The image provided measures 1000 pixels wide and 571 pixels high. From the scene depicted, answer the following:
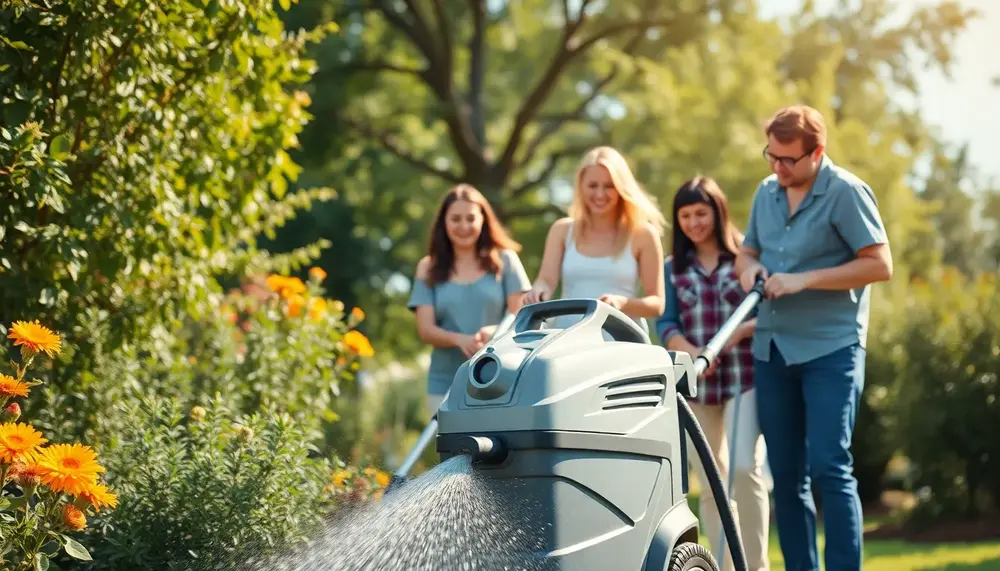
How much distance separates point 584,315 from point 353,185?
15.6 metres

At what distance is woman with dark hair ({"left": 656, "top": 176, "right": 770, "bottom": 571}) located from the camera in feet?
14.8

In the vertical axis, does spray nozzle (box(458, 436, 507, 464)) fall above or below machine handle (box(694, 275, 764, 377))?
below

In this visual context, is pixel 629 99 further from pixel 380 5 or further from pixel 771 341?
pixel 771 341

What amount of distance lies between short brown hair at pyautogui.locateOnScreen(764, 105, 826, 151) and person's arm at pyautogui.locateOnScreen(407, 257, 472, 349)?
171cm

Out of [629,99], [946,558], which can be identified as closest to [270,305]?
[946,558]

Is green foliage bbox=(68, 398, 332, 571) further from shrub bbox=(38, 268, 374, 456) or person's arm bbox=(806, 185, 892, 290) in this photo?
person's arm bbox=(806, 185, 892, 290)

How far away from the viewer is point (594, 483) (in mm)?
2816

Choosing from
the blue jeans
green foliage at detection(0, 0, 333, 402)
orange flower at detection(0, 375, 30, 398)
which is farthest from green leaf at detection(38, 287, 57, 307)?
the blue jeans

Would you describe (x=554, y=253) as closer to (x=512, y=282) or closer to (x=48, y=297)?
(x=512, y=282)

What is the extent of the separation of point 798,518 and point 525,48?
623 inches

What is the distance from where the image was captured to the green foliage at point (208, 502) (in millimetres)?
3551

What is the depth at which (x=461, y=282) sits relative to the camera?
529 centimetres

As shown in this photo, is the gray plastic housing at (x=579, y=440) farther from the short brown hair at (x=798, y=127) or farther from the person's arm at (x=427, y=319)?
the person's arm at (x=427, y=319)

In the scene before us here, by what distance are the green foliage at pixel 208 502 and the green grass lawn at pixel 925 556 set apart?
318 cm
